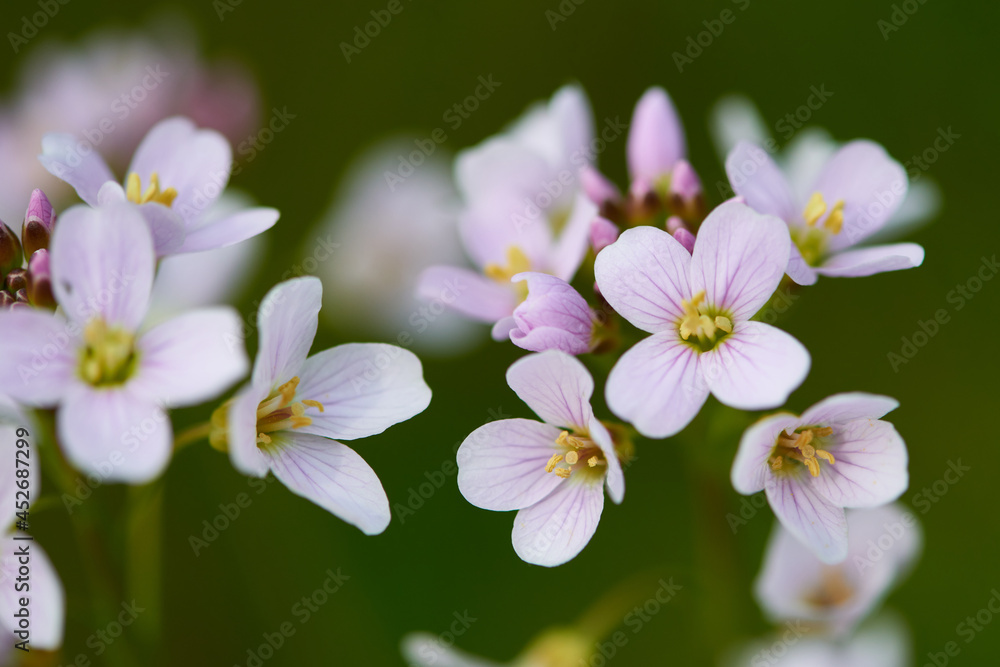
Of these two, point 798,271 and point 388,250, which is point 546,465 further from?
point 388,250

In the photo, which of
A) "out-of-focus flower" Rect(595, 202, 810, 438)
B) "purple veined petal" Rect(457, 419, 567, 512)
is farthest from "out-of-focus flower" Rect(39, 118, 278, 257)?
"out-of-focus flower" Rect(595, 202, 810, 438)

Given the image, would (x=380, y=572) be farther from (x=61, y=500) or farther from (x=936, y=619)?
(x=936, y=619)

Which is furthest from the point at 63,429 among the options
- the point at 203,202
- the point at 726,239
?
the point at 726,239

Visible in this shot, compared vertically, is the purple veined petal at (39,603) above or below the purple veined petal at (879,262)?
below

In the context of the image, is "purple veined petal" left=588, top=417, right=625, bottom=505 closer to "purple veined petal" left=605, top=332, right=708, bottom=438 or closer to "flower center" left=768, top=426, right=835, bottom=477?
"purple veined petal" left=605, top=332, right=708, bottom=438

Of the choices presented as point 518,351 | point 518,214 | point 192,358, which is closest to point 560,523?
point 192,358

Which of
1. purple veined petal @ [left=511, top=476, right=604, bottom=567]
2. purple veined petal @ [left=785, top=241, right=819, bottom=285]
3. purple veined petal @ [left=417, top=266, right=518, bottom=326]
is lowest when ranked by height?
purple veined petal @ [left=511, top=476, right=604, bottom=567]

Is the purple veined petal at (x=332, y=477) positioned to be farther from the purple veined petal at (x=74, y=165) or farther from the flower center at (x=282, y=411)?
the purple veined petal at (x=74, y=165)

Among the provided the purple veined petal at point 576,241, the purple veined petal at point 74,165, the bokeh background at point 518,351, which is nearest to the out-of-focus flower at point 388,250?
the bokeh background at point 518,351
